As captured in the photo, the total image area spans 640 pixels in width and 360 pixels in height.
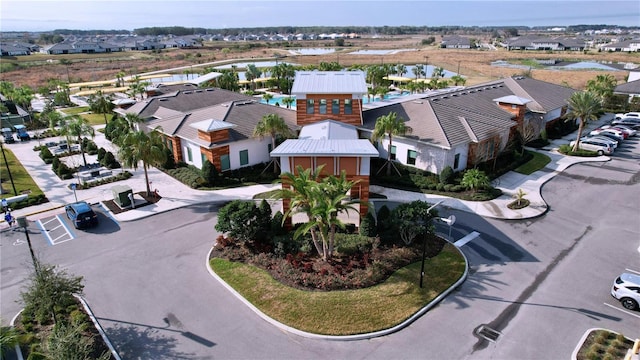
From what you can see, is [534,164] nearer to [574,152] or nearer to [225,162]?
[574,152]

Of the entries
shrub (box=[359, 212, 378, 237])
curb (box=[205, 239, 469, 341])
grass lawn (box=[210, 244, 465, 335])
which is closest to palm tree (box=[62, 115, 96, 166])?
grass lawn (box=[210, 244, 465, 335])

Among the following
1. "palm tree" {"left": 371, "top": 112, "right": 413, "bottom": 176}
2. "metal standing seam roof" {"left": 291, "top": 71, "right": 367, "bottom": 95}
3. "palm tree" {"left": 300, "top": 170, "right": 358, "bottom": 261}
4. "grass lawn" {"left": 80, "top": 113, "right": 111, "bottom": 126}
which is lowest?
"grass lawn" {"left": 80, "top": 113, "right": 111, "bottom": 126}

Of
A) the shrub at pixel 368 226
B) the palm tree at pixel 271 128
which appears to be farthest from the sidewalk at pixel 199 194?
the shrub at pixel 368 226

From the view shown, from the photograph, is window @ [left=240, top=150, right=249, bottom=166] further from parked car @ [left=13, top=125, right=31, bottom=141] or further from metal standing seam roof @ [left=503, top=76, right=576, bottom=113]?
metal standing seam roof @ [left=503, top=76, right=576, bottom=113]

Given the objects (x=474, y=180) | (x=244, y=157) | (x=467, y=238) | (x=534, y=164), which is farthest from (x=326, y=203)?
(x=534, y=164)

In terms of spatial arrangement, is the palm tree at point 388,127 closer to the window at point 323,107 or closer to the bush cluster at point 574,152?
the window at point 323,107

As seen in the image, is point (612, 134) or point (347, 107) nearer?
point (347, 107)
